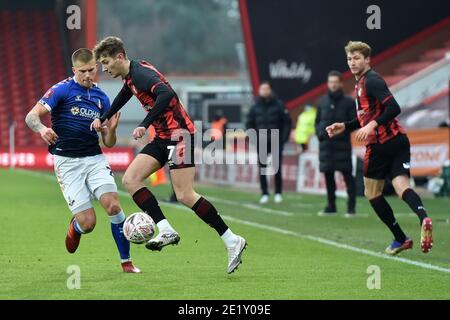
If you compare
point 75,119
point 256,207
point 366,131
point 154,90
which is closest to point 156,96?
point 154,90

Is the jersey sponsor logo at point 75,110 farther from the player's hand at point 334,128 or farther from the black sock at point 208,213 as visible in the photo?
the player's hand at point 334,128

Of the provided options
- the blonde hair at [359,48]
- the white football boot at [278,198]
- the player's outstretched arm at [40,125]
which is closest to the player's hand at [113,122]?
the player's outstretched arm at [40,125]

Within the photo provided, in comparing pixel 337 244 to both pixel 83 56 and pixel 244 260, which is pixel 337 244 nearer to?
pixel 244 260

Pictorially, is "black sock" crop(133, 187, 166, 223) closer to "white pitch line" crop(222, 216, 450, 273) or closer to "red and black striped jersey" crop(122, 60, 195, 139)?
"red and black striped jersey" crop(122, 60, 195, 139)

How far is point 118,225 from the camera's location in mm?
10352

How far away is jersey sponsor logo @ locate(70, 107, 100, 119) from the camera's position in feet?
34.4

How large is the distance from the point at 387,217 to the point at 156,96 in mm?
3274

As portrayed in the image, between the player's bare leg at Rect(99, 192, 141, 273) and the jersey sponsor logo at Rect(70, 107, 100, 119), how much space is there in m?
0.78

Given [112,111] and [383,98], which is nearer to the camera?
[112,111]

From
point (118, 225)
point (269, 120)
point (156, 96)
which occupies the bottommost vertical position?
point (118, 225)

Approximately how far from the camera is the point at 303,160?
24.1 metres

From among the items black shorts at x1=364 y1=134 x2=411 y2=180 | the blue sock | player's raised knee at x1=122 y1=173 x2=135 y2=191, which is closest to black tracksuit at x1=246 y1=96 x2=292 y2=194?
black shorts at x1=364 y1=134 x2=411 y2=180

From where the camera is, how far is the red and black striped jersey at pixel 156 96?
10.2 metres

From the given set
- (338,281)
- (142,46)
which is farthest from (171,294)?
(142,46)
